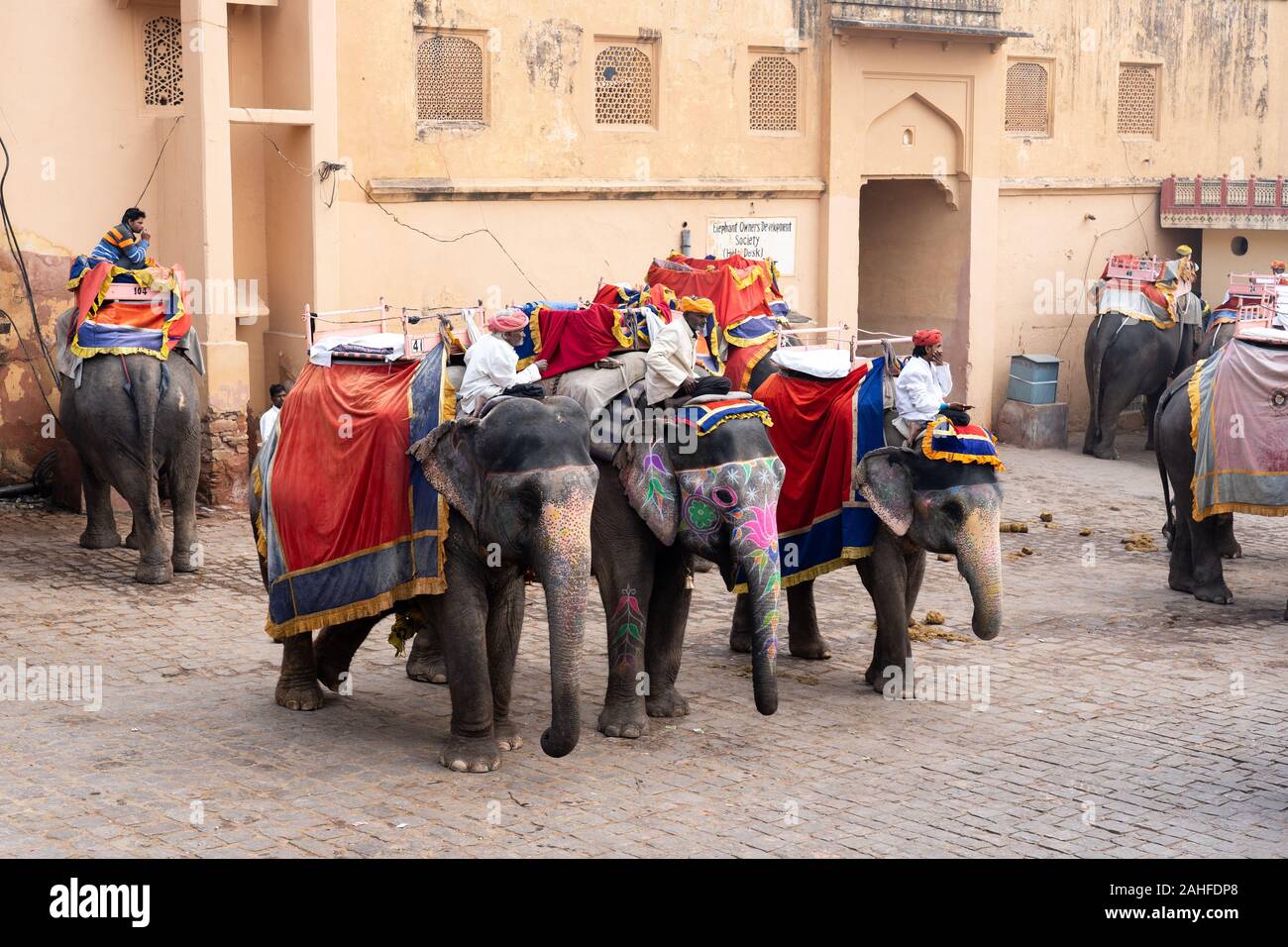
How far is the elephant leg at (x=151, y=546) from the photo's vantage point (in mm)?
11383

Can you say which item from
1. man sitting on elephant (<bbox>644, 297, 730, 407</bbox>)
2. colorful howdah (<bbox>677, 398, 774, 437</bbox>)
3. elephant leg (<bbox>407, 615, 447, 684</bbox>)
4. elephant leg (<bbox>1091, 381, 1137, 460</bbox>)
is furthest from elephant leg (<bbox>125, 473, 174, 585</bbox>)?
elephant leg (<bbox>1091, 381, 1137, 460</bbox>)

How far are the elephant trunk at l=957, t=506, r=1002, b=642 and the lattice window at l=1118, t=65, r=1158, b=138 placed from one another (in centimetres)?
1326

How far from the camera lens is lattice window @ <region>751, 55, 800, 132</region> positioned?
1736 cm

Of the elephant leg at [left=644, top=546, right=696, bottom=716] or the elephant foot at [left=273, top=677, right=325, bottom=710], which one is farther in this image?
the elephant foot at [left=273, top=677, right=325, bottom=710]

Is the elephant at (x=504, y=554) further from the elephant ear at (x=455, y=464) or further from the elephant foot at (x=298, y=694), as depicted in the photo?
the elephant foot at (x=298, y=694)

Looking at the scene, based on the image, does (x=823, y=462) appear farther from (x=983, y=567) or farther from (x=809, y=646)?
(x=983, y=567)

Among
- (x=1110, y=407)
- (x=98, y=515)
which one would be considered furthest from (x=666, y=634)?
(x=1110, y=407)

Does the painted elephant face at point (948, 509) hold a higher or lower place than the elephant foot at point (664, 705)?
higher

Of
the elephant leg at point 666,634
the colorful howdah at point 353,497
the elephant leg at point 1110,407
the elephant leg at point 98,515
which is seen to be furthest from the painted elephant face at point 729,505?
the elephant leg at point 1110,407

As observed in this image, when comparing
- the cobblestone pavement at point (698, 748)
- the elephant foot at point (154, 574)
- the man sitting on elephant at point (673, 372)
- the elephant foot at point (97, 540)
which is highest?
the man sitting on elephant at point (673, 372)

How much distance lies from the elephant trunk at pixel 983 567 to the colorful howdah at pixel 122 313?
596 cm

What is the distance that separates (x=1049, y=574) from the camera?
40.7ft

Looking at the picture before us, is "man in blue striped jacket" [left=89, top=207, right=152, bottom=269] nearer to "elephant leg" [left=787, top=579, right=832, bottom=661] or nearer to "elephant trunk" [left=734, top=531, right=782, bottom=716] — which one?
"elephant leg" [left=787, top=579, right=832, bottom=661]

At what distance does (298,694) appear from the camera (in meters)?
8.68
